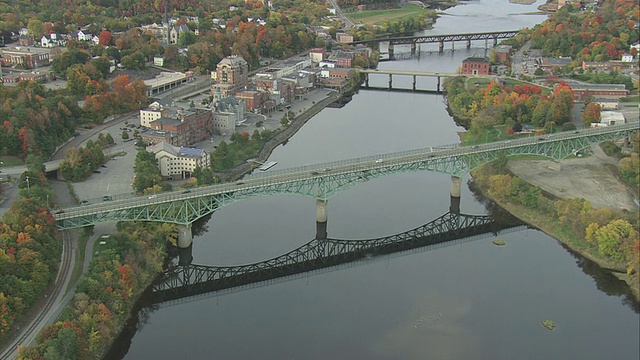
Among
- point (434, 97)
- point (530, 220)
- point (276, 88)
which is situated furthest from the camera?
point (434, 97)

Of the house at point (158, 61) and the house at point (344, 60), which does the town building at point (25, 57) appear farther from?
the house at point (344, 60)

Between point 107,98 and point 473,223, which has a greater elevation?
point 107,98

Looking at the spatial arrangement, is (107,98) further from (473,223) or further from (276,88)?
(473,223)

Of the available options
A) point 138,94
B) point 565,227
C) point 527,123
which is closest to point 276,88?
point 138,94

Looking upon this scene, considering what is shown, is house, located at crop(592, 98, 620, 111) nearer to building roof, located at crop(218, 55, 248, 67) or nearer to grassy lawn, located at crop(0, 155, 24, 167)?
building roof, located at crop(218, 55, 248, 67)

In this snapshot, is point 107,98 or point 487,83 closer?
point 107,98

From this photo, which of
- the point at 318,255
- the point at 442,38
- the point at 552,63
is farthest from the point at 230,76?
the point at 442,38

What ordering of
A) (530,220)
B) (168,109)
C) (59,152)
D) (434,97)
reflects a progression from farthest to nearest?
(434,97) < (168,109) < (59,152) < (530,220)
